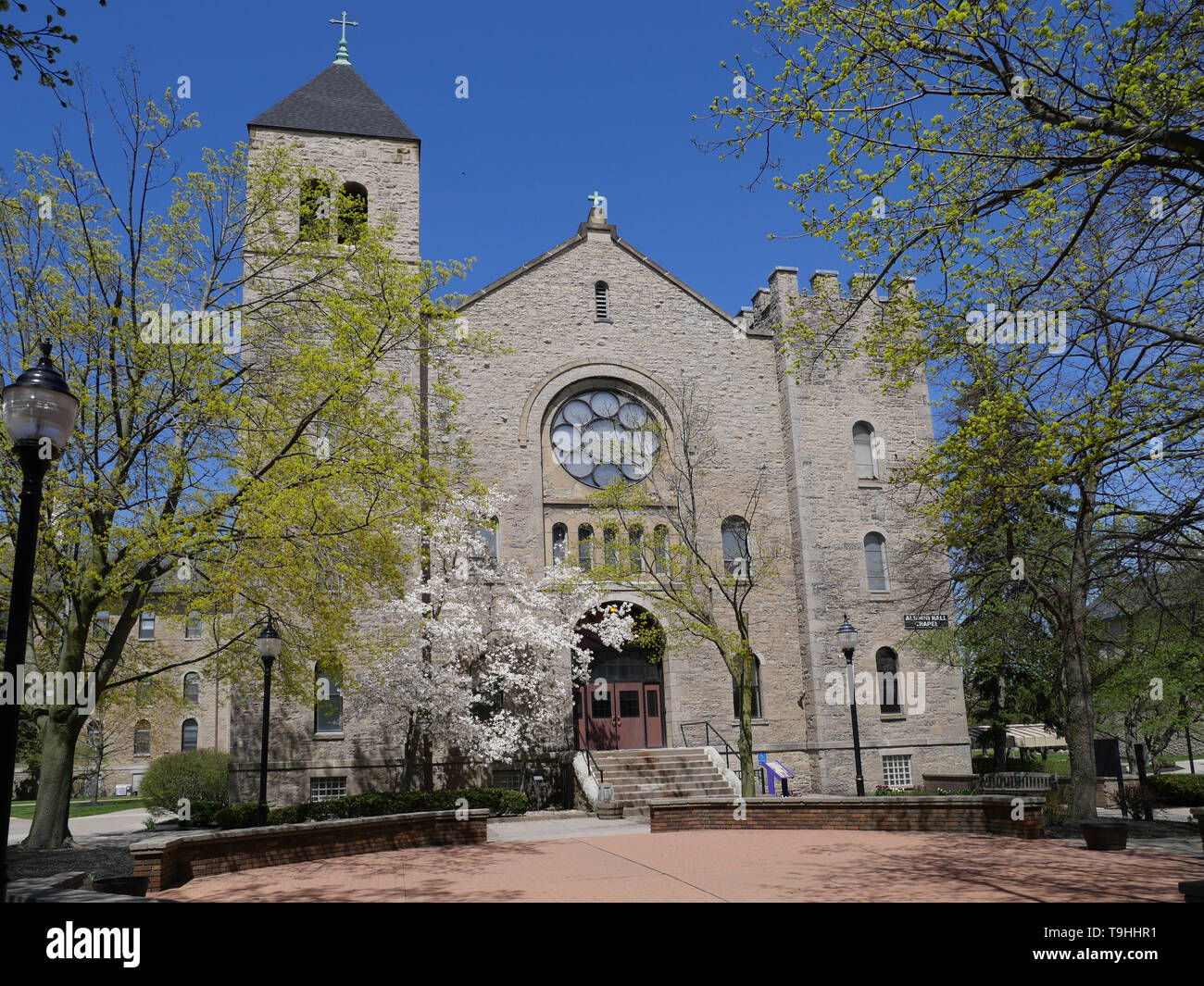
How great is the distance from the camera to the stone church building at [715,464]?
26453 mm

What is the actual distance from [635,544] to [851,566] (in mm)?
8040

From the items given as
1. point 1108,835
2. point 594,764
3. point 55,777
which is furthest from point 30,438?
point 594,764

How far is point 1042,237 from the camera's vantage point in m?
10.8

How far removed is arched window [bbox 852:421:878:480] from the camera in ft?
96.4

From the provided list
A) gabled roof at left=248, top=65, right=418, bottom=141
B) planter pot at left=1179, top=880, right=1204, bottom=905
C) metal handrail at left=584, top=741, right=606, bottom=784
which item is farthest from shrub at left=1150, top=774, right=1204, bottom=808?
gabled roof at left=248, top=65, right=418, bottom=141

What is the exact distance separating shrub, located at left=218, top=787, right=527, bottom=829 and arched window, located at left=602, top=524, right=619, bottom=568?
647cm

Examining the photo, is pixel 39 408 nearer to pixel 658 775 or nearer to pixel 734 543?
pixel 658 775

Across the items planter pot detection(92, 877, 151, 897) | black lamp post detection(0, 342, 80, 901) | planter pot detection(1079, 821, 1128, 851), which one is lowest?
planter pot detection(1079, 821, 1128, 851)

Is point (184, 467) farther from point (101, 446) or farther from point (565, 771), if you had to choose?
point (565, 771)

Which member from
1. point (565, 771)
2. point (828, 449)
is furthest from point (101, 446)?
point (828, 449)

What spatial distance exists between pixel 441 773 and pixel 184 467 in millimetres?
12573

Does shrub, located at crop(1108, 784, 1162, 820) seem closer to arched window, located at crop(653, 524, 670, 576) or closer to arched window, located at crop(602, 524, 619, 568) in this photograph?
arched window, located at crop(653, 524, 670, 576)

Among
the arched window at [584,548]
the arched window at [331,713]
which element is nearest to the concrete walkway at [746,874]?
the arched window at [331,713]

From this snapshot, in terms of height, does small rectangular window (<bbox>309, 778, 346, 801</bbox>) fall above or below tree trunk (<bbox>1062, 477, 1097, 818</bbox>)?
below
